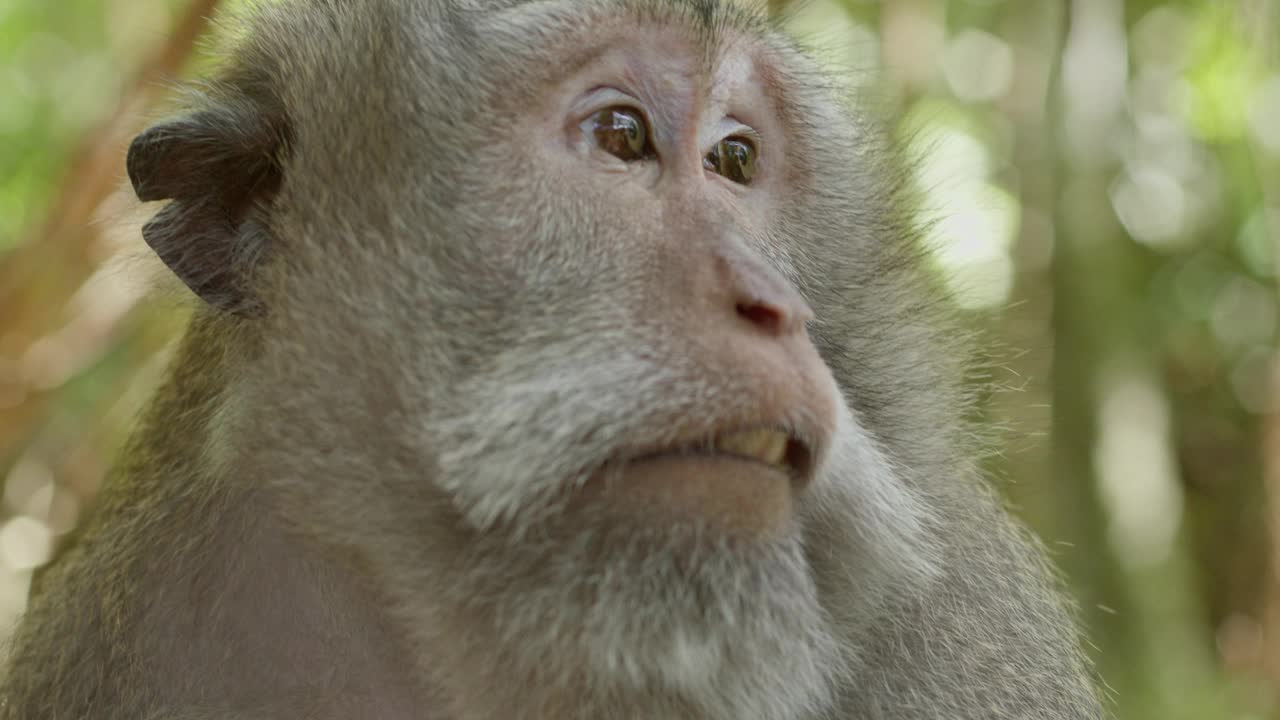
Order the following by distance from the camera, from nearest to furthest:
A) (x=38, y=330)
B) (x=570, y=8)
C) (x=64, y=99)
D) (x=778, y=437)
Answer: (x=778, y=437), (x=570, y=8), (x=38, y=330), (x=64, y=99)

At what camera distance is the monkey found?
2061 millimetres

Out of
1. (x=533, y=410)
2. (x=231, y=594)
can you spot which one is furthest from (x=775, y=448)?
(x=231, y=594)

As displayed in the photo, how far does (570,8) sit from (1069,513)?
4620 mm

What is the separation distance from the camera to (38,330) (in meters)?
4.97

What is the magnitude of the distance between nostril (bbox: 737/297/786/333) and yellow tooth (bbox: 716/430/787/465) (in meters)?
0.15

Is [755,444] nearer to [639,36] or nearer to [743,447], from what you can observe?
[743,447]

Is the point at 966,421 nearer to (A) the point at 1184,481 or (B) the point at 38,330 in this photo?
(B) the point at 38,330

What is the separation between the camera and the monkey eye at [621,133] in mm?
2359

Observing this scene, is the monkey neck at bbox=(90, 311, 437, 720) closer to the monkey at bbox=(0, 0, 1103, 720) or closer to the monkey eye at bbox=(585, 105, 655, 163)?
the monkey at bbox=(0, 0, 1103, 720)

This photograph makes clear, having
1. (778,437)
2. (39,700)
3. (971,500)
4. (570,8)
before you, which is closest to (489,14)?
(570,8)

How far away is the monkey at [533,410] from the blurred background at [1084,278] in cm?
133

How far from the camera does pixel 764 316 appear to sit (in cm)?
210

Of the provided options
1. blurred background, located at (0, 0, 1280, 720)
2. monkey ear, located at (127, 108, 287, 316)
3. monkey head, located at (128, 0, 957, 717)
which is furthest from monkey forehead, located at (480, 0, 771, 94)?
blurred background, located at (0, 0, 1280, 720)

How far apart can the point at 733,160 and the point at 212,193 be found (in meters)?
0.91
